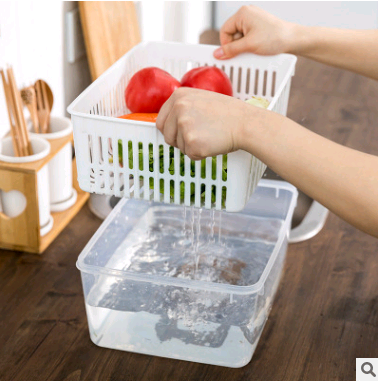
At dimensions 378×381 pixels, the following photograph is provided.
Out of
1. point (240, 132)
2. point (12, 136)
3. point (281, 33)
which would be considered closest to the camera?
point (240, 132)

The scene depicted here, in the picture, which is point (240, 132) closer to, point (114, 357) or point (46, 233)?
point (114, 357)

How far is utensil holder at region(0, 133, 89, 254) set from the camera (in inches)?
44.4

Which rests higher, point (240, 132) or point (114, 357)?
point (240, 132)

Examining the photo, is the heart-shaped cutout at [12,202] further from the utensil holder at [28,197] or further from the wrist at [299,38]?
the wrist at [299,38]

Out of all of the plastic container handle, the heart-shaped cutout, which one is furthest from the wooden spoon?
the plastic container handle

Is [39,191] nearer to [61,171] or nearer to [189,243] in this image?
[61,171]

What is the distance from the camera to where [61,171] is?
1.25 m

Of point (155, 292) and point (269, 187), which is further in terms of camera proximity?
point (269, 187)

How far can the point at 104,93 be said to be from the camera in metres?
0.83

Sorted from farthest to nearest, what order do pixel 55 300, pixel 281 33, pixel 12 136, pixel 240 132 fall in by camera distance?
1. pixel 12 136
2. pixel 55 300
3. pixel 281 33
4. pixel 240 132

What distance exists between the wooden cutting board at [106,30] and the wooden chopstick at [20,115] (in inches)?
11.3

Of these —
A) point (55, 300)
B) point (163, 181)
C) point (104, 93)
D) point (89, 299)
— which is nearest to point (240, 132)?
point (163, 181)

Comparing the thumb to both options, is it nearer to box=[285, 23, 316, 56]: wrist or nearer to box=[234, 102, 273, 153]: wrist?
box=[285, 23, 316, 56]: wrist

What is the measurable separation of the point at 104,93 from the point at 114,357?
401 mm
